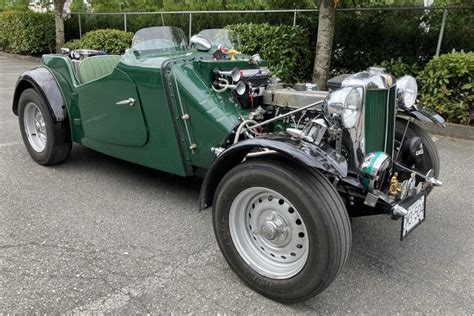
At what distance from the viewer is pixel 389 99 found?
9.31 feet

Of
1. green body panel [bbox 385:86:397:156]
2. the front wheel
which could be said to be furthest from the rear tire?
green body panel [bbox 385:86:397:156]

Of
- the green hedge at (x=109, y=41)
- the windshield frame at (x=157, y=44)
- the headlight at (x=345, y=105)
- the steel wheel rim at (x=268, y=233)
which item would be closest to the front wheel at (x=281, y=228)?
the steel wheel rim at (x=268, y=233)

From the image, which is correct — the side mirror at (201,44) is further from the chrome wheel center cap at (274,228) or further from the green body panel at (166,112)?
the chrome wheel center cap at (274,228)

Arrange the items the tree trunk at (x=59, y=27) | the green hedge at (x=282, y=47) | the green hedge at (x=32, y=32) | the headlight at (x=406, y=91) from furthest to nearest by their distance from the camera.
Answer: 1. the green hedge at (x=32, y=32)
2. the tree trunk at (x=59, y=27)
3. the green hedge at (x=282, y=47)
4. the headlight at (x=406, y=91)

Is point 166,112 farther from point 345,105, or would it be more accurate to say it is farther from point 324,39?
point 324,39

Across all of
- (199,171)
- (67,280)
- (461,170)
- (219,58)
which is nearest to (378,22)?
(461,170)

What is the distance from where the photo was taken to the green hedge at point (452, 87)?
588cm

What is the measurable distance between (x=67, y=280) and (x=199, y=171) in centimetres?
130

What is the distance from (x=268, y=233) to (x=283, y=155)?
490mm

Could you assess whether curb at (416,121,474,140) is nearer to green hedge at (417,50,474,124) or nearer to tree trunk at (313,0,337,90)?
green hedge at (417,50,474,124)

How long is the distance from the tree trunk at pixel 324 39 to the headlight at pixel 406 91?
3.74m

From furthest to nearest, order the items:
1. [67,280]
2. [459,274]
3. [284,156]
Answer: [459,274] < [67,280] < [284,156]

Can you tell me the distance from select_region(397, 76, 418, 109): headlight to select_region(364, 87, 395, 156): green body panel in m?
0.27

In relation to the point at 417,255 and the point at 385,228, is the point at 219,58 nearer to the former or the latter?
the point at 385,228
